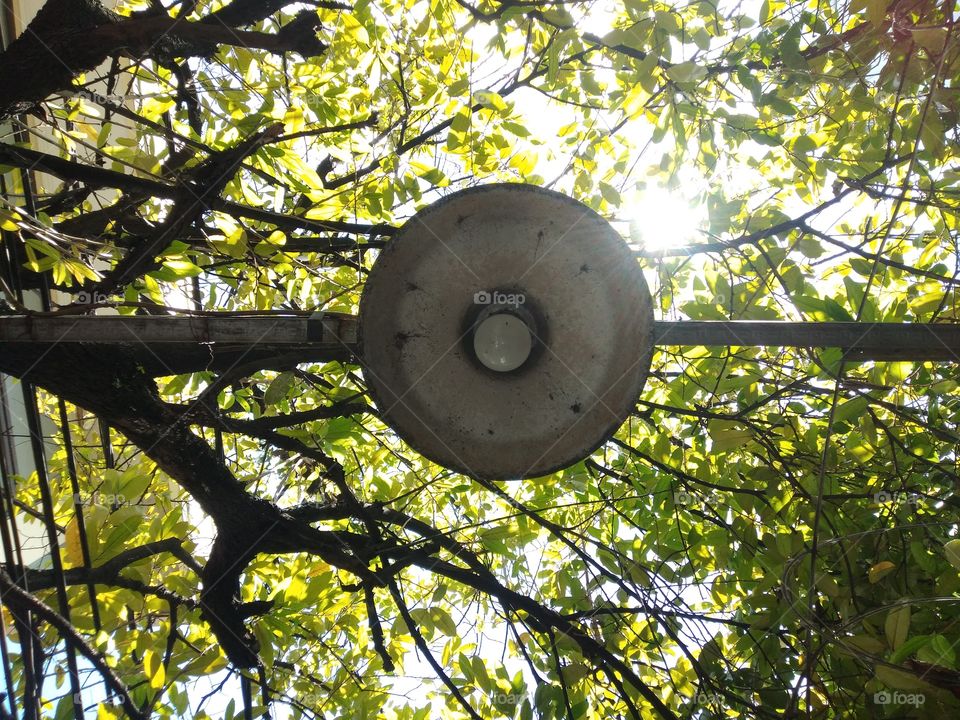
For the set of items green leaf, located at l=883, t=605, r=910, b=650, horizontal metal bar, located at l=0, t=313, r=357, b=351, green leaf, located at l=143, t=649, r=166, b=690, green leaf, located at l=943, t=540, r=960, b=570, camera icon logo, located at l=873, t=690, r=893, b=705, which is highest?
horizontal metal bar, located at l=0, t=313, r=357, b=351

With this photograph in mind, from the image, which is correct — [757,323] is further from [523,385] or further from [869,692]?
[869,692]

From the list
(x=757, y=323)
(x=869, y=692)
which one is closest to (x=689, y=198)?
(x=757, y=323)

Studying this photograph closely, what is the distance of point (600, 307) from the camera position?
6.00ft

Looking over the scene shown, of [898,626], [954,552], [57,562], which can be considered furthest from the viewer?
[57,562]

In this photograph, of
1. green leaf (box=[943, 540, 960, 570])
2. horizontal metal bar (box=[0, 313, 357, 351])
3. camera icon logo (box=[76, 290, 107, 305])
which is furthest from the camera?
camera icon logo (box=[76, 290, 107, 305])

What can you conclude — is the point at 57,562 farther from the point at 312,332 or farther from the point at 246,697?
the point at 312,332

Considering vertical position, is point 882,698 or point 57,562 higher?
point 57,562

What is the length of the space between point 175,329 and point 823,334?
5.54 feet

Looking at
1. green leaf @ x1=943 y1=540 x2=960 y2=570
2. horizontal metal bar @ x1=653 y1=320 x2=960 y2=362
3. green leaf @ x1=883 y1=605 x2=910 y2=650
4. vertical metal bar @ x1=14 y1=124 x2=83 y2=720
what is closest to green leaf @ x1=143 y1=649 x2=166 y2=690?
vertical metal bar @ x1=14 y1=124 x2=83 y2=720

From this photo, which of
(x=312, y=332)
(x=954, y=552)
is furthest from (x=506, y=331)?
(x=954, y=552)

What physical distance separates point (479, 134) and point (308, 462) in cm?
185

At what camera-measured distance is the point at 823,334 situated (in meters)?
1.74

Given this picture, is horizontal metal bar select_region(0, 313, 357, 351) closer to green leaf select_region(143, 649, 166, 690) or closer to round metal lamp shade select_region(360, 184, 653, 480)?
round metal lamp shade select_region(360, 184, 653, 480)

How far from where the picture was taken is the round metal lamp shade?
5.79 ft
